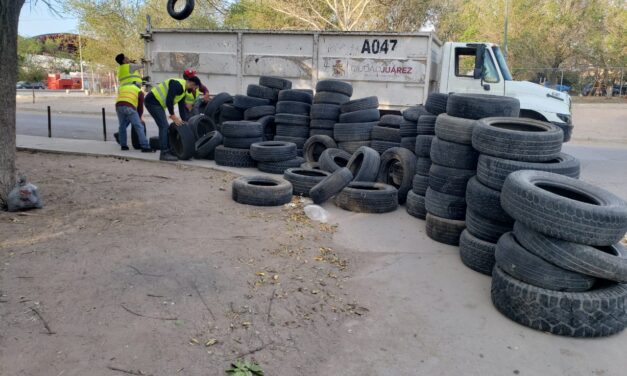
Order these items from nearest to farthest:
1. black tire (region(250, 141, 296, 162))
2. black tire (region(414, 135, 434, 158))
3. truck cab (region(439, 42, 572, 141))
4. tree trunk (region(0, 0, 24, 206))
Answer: tree trunk (region(0, 0, 24, 206)), black tire (region(414, 135, 434, 158)), black tire (region(250, 141, 296, 162)), truck cab (region(439, 42, 572, 141))

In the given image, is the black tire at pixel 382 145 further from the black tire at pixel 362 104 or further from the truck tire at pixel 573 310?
the truck tire at pixel 573 310

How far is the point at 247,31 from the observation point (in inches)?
497

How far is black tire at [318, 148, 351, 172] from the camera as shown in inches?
304

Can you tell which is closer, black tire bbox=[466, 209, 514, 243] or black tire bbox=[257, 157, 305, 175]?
black tire bbox=[466, 209, 514, 243]

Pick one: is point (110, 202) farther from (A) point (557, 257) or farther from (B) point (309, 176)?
(A) point (557, 257)

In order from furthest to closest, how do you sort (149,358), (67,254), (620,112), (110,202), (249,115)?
1. (620,112)
2. (249,115)
3. (110,202)
4. (67,254)
5. (149,358)

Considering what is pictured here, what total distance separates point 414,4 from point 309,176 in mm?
22869

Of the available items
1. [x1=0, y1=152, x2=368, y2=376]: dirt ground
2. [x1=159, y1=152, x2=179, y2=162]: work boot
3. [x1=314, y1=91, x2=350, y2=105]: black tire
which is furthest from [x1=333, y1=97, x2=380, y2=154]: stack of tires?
[x1=159, y1=152, x2=179, y2=162]: work boot

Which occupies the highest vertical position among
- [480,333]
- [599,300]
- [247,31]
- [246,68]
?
[247,31]

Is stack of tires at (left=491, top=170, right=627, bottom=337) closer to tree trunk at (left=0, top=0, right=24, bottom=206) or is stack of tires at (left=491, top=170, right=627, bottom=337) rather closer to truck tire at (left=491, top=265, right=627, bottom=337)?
truck tire at (left=491, top=265, right=627, bottom=337)

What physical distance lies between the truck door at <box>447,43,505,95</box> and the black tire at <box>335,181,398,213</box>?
16.6 ft

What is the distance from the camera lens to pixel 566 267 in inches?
131

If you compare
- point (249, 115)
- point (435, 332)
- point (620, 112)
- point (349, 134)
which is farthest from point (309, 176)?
point (620, 112)

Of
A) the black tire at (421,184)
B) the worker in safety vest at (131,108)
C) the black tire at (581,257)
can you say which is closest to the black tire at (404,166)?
the black tire at (421,184)
